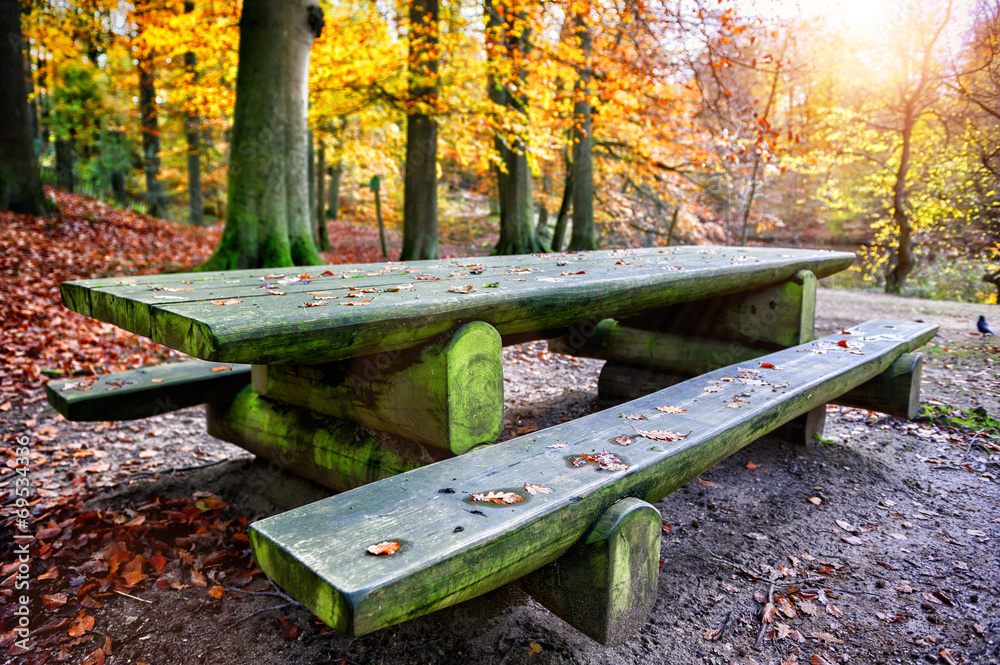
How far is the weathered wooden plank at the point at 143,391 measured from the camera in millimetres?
2697

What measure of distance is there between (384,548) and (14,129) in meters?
11.5

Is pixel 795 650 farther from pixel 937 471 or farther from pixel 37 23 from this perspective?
pixel 37 23

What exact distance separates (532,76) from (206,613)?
10.6 m

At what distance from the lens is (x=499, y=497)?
53.5 inches

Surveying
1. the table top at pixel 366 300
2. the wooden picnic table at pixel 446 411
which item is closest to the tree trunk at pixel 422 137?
the wooden picnic table at pixel 446 411

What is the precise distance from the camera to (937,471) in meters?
3.19

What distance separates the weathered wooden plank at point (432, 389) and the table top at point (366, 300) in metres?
0.09

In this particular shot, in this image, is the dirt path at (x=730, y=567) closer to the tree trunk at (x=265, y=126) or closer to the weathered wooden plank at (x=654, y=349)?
the weathered wooden plank at (x=654, y=349)

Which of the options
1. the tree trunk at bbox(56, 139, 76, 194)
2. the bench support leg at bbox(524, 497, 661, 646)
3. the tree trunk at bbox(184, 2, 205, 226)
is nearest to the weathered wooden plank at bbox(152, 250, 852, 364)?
the bench support leg at bbox(524, 497, 661, 646)

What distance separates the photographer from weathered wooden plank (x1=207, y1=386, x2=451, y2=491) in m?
2.19

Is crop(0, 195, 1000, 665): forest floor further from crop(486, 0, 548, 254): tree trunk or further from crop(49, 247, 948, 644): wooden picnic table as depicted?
crop(486, 0, 548, 254): tree trunk

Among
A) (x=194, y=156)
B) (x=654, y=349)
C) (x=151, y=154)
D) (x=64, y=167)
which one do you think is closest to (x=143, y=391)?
(x=654, y=349)

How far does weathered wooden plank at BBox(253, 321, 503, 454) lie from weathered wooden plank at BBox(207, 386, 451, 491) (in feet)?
0.22

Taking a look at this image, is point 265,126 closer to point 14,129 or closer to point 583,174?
point 14,129
